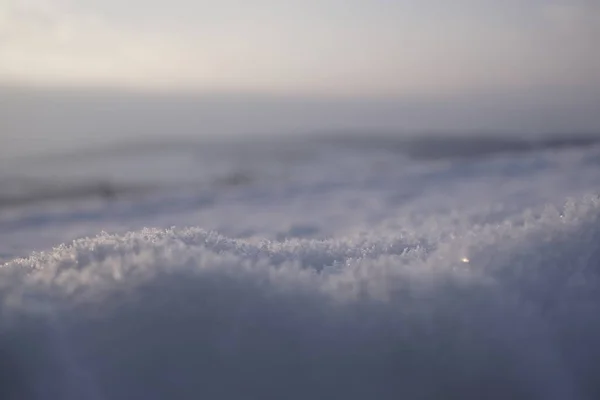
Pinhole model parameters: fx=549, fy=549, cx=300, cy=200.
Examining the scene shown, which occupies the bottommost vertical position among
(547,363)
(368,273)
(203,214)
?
(203,214)

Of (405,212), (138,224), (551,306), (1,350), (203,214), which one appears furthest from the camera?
(203,214)

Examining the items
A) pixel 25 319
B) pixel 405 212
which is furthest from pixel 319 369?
pixel 405 212

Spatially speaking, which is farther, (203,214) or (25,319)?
(203,214)

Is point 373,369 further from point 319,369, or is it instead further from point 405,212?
point 405,212

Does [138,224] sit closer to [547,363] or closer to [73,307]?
[73,307]

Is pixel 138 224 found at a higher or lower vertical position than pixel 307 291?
lower

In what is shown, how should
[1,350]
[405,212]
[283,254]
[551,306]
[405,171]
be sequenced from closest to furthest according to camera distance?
[1,350]
[551,306]
[283,254]
[405,212]
[405,171]
